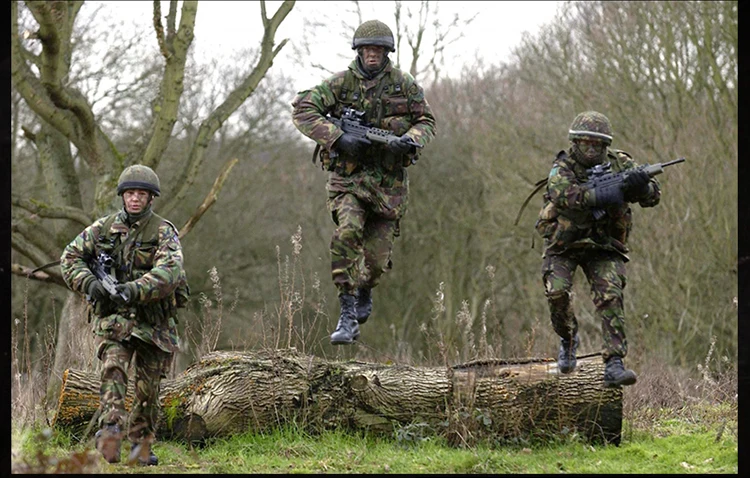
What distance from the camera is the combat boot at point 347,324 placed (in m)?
8.40

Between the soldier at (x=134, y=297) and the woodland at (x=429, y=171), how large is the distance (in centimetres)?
172

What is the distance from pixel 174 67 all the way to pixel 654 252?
989 cm

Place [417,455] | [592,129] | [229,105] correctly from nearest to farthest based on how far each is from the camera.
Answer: [417,455] → [592,129] → [229,105]

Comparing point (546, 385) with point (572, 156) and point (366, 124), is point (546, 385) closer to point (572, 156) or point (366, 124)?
point (572, 156)

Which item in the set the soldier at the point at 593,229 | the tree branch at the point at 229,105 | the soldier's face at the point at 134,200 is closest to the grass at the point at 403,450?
the soldier at the point at 593,229

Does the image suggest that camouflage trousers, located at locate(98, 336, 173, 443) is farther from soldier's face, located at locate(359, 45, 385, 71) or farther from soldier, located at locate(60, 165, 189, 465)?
soldier's face, located at locate(359, 45, 385, 71)

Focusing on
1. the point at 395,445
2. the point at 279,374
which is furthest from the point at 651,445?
the point at 279,374

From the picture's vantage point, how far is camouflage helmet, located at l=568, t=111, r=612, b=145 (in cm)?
827

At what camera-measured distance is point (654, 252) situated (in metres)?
19.4

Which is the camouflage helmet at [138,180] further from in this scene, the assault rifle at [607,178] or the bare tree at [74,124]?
the bare tree at [74,124]

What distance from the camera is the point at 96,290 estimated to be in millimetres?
7344

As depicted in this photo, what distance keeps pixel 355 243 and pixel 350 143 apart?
0.88 m

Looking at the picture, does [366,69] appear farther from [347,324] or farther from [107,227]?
[107,227]

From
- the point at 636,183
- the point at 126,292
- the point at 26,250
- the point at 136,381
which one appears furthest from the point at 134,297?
the point at 26,250
